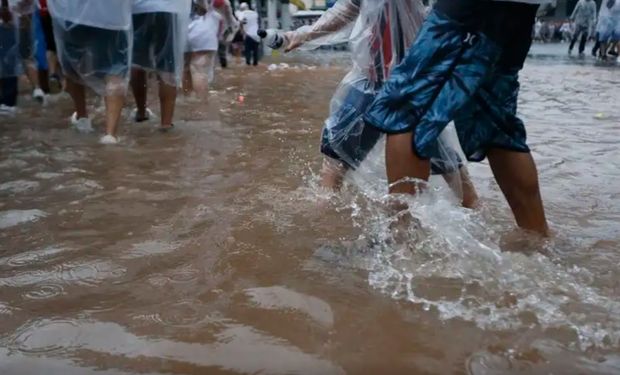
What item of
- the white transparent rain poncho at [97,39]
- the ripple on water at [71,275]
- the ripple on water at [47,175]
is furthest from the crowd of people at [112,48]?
the ripple on water at [71,275]

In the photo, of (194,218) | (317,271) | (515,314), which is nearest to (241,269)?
(317,271)

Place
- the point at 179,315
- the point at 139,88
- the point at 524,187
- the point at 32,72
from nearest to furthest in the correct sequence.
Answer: the point at 179,315 → the point at 524,187 → the point at 139,88 → the point at 32,72

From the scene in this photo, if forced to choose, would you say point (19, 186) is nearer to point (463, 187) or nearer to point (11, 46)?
point (463, 187)

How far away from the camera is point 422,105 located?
6.79 feet

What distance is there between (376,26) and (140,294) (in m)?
1.44

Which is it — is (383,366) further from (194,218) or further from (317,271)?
(194,218)

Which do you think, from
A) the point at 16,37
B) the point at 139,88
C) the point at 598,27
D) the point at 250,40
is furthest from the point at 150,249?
the point at 598,27

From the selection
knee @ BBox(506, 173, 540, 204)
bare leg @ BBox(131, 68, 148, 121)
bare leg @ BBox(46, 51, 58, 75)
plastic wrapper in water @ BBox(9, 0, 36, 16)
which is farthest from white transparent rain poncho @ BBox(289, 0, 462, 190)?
bare leg @ BBox(46, 51, 58, 75)

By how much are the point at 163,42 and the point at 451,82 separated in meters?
3.17

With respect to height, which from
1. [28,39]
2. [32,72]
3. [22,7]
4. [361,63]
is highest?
[361,63]

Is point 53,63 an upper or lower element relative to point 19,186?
lower

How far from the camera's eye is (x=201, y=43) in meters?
6.16

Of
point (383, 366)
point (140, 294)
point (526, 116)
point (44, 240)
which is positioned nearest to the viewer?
point (383, 366)

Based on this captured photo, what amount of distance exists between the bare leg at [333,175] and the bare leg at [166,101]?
87.0 inches
